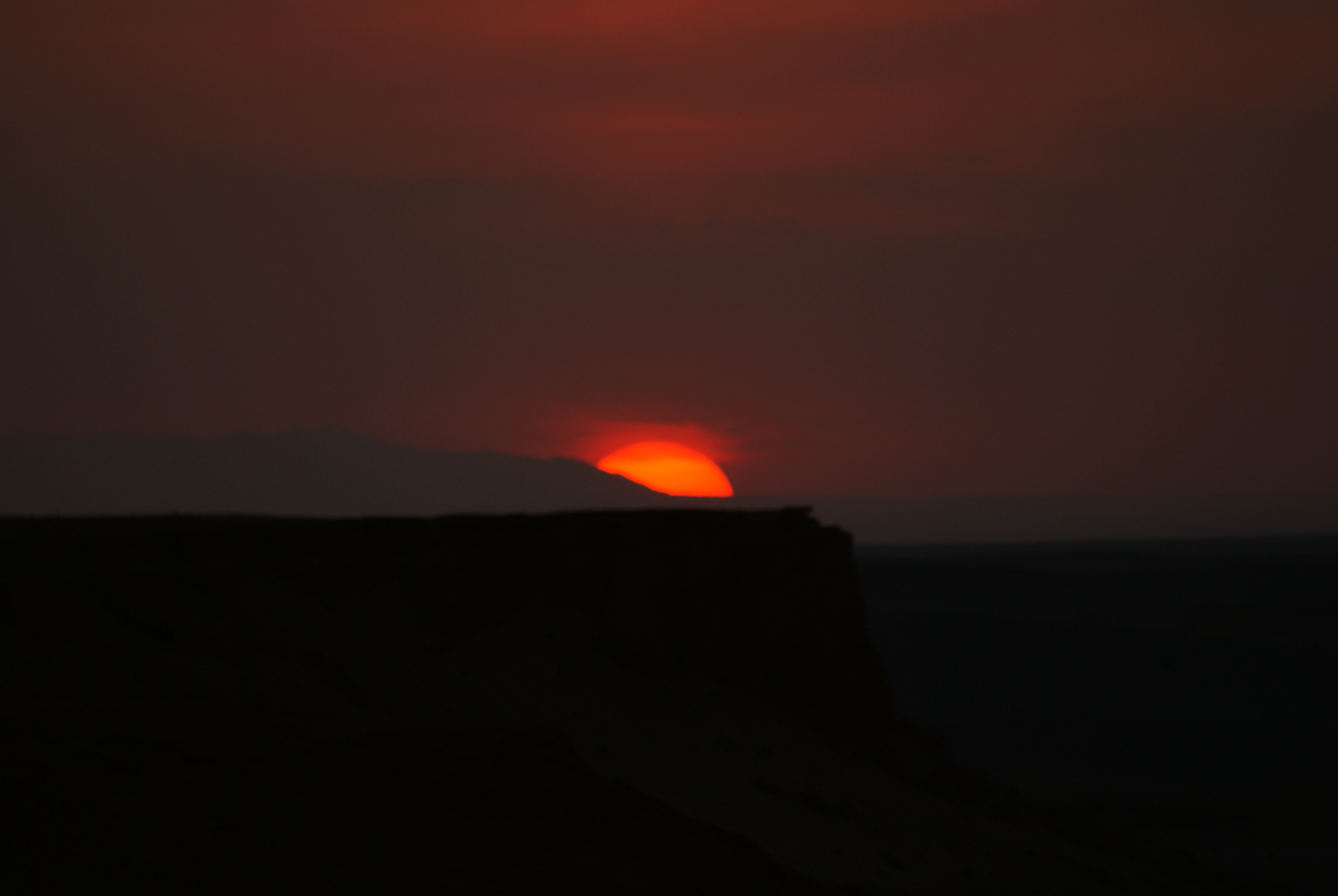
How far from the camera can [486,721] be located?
18.3 meters

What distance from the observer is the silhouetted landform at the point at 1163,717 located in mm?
31266

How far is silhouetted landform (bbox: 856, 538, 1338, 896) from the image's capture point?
1231 inches

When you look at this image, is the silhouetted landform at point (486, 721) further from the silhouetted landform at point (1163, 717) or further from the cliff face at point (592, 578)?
the silhouetted landform at point (1163, 717)

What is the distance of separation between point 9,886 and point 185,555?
10113 millimetres

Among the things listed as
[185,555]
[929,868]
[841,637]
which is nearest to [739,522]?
[841,637]

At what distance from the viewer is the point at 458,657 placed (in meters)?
21.2

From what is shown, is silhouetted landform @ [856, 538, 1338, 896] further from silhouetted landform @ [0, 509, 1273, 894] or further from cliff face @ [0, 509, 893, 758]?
cliff face @ [0, 509, 893, 758]

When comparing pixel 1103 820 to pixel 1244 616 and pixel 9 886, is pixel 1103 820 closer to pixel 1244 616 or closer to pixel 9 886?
pixel 9 886

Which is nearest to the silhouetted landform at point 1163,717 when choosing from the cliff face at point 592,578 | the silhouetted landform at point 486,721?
the silhouetted landform at point 486,721

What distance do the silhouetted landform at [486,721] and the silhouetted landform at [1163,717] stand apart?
20.3 feet

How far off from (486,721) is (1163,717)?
114 ft

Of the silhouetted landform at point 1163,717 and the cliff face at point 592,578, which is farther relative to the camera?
the silhouetted landform at point 1163,717

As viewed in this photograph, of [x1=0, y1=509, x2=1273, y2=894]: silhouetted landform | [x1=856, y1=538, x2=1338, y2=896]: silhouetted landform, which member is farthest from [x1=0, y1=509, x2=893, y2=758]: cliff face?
[x1=856, y1=538, x2=1338, y2=896]: silhouetted landform

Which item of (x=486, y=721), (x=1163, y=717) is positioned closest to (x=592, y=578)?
(x=486, y=721)
